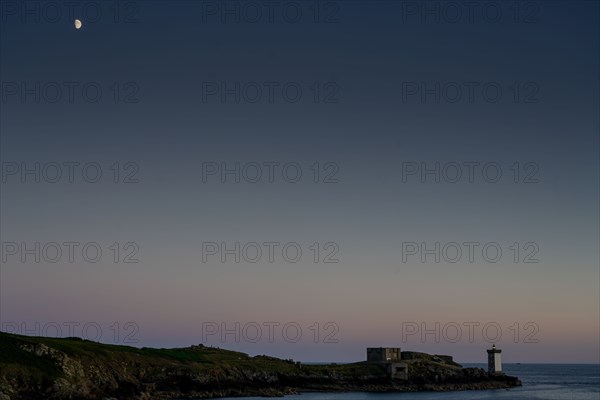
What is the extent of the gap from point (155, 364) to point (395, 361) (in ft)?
188

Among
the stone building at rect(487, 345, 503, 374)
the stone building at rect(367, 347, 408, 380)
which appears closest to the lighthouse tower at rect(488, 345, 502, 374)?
the stone building at rect(487, 345, 503, 374)

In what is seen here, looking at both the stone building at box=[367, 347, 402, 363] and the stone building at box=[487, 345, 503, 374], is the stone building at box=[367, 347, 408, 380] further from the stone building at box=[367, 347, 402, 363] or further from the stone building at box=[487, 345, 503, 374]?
the stone building at box=[487, 345, 503, 374]

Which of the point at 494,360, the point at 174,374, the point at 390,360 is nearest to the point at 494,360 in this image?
the point at 494,360

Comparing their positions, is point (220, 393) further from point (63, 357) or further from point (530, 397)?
point (530, 397)

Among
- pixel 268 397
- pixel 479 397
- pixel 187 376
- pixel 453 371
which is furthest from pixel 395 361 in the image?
pixel 187 376

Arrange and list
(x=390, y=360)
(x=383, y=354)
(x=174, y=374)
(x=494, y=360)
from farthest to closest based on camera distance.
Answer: (x=494, y=360) → (x=383, y=354) → (x=390, y=360) → (x=174, y=374)

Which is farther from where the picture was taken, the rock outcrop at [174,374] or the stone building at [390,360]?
the stone building at [390,360]

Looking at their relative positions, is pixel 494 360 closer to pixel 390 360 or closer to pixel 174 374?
pixel 390 360

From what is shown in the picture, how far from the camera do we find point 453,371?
529ft

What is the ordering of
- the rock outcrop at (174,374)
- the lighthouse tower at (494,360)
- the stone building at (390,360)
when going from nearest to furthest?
the rock outcrop at (174,374) < the stone building at (390,360) < the lighthouse tower at (494,360)

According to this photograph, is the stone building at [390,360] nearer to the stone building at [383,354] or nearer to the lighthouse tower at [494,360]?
the stone building at [383,354]

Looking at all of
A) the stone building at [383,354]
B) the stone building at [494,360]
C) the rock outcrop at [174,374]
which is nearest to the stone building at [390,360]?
the stone building at [383,354]

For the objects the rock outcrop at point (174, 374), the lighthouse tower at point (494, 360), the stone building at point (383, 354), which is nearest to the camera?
the rock outcrop at point (174, 374)

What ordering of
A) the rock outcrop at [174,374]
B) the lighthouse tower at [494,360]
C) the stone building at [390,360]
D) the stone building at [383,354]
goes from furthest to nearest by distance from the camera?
1. the lighthouse tower at [494,360]
2. the stone building at [383,354]
3. the stone building at [390,360]
4. the rock outcrop at [174,374]
